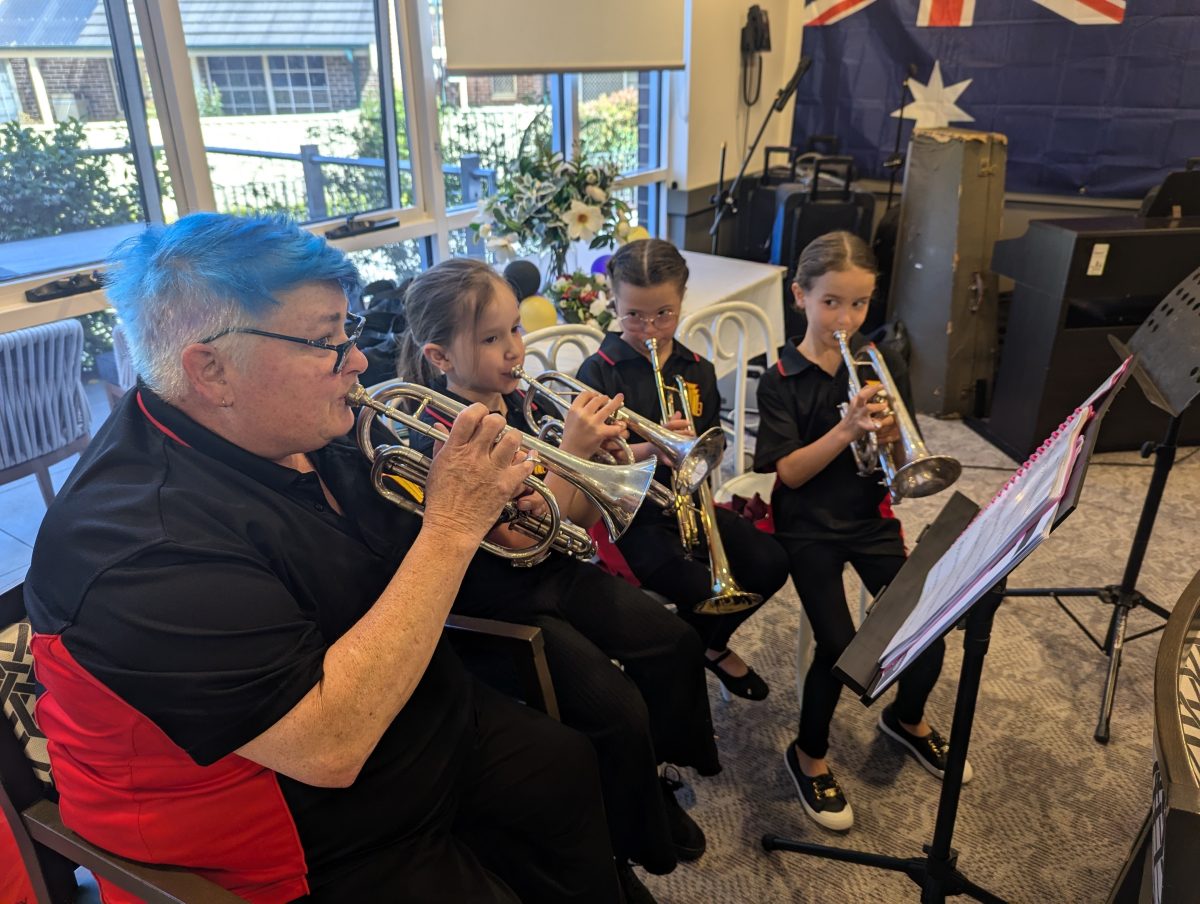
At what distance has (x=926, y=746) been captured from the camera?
5.69ft

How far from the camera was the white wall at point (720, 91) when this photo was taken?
3904 millimetres

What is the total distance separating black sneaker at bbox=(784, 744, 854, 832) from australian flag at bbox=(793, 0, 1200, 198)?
3716 mm

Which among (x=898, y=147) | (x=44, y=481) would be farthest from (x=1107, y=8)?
(x=44, y=481)

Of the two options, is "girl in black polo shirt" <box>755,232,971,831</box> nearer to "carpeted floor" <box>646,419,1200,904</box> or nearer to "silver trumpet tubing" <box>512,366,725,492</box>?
"carpeted floor" <box>646,419,1200,904</box>

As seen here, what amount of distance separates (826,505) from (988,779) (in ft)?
2.30

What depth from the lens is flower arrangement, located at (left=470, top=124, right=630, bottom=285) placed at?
2309mm

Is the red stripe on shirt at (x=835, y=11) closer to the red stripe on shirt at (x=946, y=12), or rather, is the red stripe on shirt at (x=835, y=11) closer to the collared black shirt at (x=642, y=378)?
the red stripe on shirt at (x=946, y=12)

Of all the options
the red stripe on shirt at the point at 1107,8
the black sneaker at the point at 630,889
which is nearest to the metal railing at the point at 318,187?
the black sneaker at the point at 630,889

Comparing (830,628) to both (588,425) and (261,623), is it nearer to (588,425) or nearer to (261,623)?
(588,425)

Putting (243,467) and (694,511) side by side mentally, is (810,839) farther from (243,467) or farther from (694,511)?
(243,467)

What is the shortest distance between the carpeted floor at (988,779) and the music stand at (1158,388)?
0.08 metres

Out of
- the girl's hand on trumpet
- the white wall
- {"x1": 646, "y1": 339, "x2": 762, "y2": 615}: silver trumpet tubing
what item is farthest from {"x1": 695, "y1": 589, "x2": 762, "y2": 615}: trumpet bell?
the white wall

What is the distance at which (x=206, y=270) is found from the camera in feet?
3.08

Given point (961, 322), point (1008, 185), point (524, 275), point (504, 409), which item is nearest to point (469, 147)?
point (524, 275)
